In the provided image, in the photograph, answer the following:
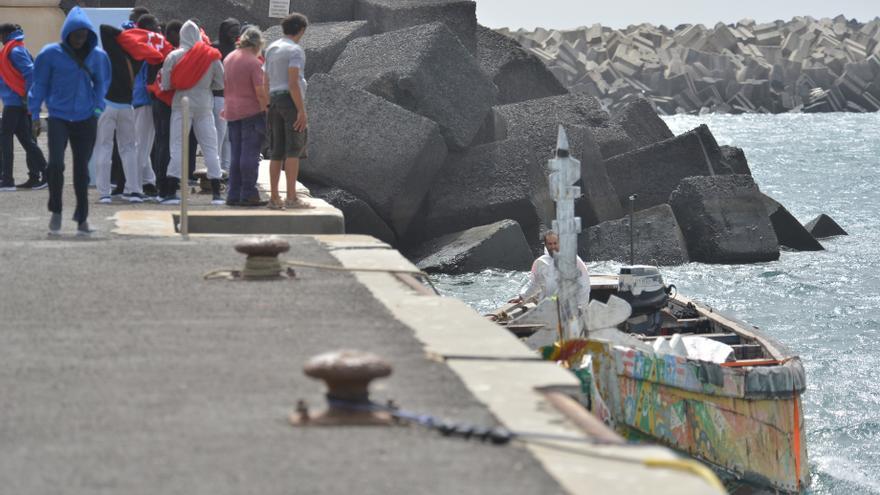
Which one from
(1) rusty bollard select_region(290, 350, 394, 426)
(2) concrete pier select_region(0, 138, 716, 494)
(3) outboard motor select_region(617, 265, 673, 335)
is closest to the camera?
(2) concrete pier select_region(0, 138, 716, 494)

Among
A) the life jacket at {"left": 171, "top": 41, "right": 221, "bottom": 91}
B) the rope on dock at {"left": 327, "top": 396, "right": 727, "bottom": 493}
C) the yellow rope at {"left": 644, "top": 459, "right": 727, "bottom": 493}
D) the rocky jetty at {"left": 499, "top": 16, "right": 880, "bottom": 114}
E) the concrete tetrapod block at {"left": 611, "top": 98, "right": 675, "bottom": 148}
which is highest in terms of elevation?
the life jacket at {"left": 171, "top": 41, "right": 221, "bottom": 91}

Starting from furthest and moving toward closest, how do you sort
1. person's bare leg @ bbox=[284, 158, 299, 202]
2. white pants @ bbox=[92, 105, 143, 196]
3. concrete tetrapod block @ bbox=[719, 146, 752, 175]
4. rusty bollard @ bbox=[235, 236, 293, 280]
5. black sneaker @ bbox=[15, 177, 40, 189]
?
1. concrete tetrapod block @ bbox=[719, 146, 752, 175]
2. black sneaker @ bbox=[15, 177, 40, 189]
3. white pants @ bbox=[92, 105, 143, 196]
4. person's bare leg @ bbox=[284, 158, 299, 202]
5. rusty bollard @ bbox=[235, 236, 293, 280]

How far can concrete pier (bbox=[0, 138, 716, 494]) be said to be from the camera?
5062 mm

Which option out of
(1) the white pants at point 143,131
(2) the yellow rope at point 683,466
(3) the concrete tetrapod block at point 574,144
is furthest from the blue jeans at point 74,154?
(3) the concrete tetrapod block at point 574,144

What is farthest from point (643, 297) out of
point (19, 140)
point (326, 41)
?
point (326, 41)

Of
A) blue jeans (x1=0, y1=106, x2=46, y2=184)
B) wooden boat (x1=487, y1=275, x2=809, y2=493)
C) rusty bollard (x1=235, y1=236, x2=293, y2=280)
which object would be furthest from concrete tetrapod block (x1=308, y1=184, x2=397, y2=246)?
rusty bollard (x1=235, y1=236, x2=293, y2=280)

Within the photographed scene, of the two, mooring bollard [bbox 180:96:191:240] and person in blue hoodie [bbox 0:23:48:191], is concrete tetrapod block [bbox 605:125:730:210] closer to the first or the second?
person in blue hoodie [bbox 0:23:48:191]

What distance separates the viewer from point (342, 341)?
7094 millimetres

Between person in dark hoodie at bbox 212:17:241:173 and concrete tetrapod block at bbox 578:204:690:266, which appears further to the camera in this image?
concrete tetrapod block at bbox 578:204:690:266

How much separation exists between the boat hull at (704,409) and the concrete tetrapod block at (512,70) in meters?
16.2

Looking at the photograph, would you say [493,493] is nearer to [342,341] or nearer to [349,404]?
[349,404]

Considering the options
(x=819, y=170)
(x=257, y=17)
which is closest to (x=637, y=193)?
(x=257, y=17)

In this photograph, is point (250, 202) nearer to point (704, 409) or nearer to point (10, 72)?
point (10, 72)

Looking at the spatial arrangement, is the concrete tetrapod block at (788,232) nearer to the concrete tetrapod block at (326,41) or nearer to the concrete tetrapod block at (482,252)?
the concrete tetrapod block at (482,252)
